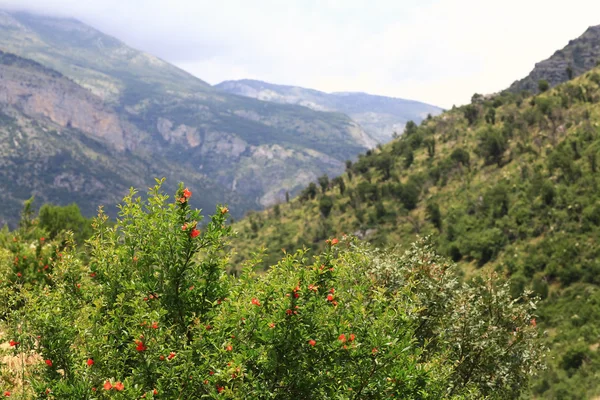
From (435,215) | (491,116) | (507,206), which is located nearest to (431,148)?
(491,116)

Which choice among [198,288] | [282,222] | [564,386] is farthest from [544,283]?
[282,222]

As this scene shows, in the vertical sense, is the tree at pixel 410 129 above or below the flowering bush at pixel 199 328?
above

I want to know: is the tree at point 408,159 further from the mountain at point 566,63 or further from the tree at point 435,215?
the mountain at point 566,63

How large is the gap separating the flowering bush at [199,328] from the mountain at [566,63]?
5791 inches

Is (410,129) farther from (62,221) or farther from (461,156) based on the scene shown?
(62,221)

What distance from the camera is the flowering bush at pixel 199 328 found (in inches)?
273

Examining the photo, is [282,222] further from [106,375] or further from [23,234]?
[106,375]

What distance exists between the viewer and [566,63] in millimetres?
143125

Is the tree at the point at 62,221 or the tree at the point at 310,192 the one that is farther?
the tree at the point at 310,192

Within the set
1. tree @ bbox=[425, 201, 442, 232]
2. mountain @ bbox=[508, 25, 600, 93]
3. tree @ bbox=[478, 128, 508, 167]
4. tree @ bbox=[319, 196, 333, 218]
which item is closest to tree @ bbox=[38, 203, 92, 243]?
tree @ bbox=[425, 201, 442, 232]

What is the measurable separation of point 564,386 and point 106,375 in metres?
33.7

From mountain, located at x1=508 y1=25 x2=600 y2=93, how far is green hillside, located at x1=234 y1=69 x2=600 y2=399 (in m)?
51.0

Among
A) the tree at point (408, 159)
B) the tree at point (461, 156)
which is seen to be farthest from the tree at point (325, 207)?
the tree at point (461, 156)

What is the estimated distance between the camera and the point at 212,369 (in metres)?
7.23
